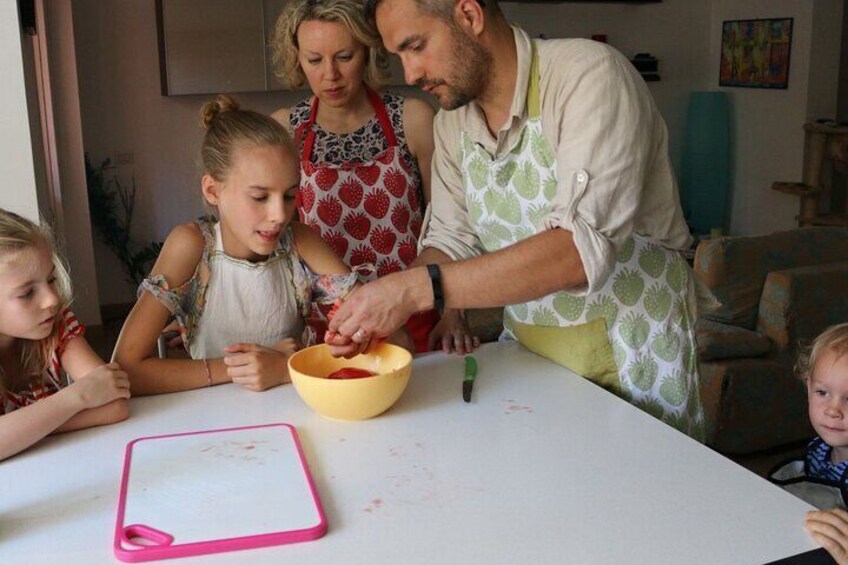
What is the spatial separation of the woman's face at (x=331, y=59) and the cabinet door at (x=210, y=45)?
352cm

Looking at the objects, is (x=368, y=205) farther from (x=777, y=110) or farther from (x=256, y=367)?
(x=777, y=110)

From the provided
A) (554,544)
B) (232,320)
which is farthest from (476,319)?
(554,544)

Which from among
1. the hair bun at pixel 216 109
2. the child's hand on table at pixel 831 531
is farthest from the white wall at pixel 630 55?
the child's hand on table at pixel 831 531

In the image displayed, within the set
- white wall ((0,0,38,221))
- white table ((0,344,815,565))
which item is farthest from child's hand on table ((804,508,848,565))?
white wall ((0,0,38,221))

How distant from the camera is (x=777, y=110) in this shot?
6191mm

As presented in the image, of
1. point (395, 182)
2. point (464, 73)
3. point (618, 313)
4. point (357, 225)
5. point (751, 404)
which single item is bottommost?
point (751, 404)

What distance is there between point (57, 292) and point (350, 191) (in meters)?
0.79

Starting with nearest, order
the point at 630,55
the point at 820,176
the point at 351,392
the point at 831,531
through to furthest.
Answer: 1. the point at 831,531
2. the point at 351,392
3. the point at 820,176
4. the point at 630,55

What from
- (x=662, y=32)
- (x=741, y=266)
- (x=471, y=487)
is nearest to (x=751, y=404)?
(x=741, y=266)

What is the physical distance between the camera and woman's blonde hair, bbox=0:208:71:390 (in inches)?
57.9

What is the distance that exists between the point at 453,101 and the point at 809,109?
496cm

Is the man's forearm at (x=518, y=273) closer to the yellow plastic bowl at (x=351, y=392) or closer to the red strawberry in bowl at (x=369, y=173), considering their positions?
the yellow plastic bowl at (x=351, y=392)

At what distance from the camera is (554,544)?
1.06 metres

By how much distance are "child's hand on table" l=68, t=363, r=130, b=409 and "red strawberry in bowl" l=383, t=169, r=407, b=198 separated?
854 millimetres
